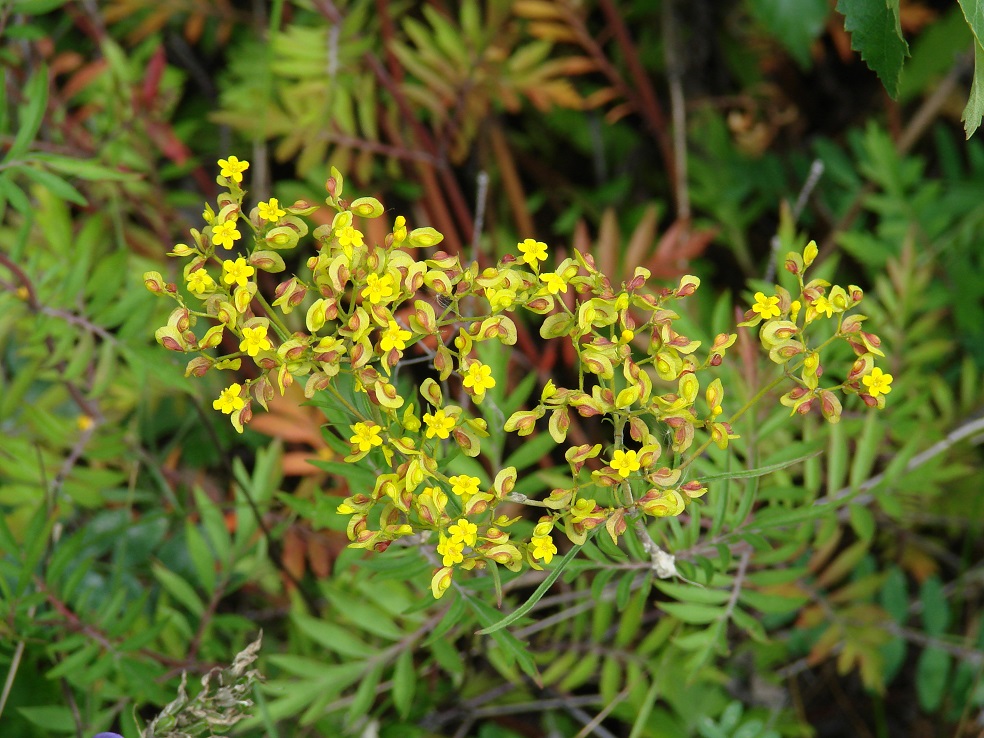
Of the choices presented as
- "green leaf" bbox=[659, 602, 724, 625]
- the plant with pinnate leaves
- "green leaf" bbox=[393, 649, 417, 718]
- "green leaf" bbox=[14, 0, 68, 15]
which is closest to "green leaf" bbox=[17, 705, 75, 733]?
"green leaf" bbox=[393, 649, 417, 718]

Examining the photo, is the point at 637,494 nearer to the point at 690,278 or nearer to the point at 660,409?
the point at 660,409

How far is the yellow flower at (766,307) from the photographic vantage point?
0.97m

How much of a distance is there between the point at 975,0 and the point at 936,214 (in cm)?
98

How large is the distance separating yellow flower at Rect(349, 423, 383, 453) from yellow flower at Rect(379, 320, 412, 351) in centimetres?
8

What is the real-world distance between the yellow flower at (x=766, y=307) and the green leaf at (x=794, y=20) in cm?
115

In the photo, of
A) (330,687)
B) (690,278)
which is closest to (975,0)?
(690,278)

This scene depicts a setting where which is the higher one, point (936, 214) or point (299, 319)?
point (936, 214)

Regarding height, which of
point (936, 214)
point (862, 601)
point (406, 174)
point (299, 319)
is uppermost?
point (936, 214)

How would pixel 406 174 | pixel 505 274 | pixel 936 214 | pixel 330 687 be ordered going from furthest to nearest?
pixel 406 174, pixel 936 214, pixel 330 687, pixel 505 274

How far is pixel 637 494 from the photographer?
1.04 metres

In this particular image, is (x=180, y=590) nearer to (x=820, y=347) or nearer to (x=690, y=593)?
(x=690, y=593)

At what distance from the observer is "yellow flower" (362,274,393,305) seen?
921 millimetres

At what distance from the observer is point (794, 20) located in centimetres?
193

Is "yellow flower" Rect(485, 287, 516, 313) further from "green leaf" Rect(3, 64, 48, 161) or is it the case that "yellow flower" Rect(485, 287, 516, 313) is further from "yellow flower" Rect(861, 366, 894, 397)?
"green leaf" Rect(3, 64, 48, 161)
